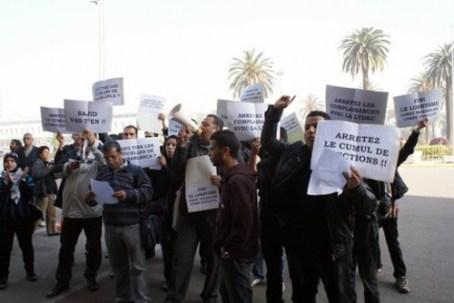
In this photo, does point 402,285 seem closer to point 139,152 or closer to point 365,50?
point 139,152

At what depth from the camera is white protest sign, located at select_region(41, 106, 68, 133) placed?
676 centimetres

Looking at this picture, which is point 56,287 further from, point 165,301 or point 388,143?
point 388,143

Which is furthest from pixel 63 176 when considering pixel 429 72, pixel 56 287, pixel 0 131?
pixel 0 131

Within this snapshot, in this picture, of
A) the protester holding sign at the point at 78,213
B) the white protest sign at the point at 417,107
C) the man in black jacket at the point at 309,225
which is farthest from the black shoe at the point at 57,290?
the white protest sign at the point at 417,107

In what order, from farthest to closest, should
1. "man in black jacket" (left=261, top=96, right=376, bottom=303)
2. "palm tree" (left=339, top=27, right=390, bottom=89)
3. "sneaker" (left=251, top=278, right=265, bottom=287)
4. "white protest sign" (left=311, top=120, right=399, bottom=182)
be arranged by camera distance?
"palm tree" (left=339, top=27, right=390, bottom=89) < "sneaker" (left=251, top=278, right=265, bottom=287) < "man in black jacket" (left=261, top=96, right=376, bottom=303) < "white protest sign" (left=311, top=120, right=399, bottom=182)

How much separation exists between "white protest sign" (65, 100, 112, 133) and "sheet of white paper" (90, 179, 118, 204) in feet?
4.89

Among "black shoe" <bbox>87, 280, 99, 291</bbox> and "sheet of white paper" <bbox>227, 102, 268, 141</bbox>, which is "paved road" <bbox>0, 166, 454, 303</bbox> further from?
A: "sheet of white paper" <bbox>227, 102, 268, 141</bbox>

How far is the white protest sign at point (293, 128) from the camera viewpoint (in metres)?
5.73

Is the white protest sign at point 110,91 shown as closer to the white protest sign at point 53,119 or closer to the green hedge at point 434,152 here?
the white protest sign at point 53,119

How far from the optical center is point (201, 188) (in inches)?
187

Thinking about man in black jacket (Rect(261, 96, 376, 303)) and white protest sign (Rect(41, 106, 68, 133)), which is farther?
white protest sign (Rect(41, 106, 68, 133))

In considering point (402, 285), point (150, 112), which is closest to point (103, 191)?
point (150, 112)

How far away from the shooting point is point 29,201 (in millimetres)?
6145

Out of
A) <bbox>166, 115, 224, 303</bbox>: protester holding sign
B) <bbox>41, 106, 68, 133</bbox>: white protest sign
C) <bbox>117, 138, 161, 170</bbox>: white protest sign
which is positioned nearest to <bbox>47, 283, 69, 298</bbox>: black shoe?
<bbox>166, 115, 224, 303</bbox>: protester holding sign
